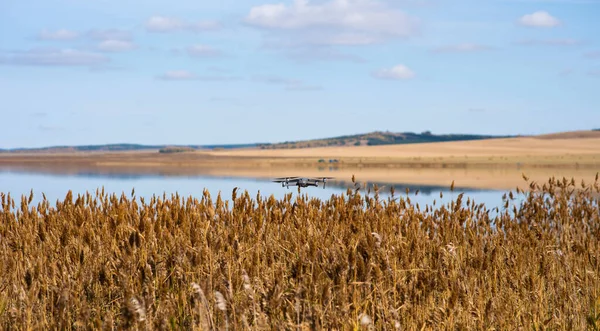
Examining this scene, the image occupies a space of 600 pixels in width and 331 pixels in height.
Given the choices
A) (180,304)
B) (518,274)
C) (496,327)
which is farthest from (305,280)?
(518,274)

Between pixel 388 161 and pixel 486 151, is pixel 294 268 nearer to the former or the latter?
pixel 388 161

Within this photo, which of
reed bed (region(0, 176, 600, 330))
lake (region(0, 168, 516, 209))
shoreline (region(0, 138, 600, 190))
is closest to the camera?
reed bed (region(0, 176, 600, 330))

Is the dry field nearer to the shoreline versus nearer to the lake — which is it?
the shoreline

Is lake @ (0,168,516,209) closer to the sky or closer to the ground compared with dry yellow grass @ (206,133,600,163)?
closer to the ground

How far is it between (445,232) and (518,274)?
204 centimetres

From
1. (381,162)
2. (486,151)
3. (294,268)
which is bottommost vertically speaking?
(381,162)

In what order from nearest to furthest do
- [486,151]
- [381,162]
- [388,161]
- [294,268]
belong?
[294,268]
[381,162]
[388,161]
[486,151]

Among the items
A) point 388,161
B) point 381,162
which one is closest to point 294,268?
point 381,162

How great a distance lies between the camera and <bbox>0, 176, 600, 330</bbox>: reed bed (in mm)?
4586

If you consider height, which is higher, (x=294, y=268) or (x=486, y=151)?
(x=486, y=151)

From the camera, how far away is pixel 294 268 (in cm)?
552

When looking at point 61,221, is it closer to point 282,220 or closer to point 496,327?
point 282,220

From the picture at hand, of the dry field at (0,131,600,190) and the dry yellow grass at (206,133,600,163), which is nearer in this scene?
the dry field at (0,131,600,190)

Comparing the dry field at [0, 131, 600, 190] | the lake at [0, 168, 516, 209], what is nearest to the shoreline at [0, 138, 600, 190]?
the dry field at [0, 131, 600, 190]
